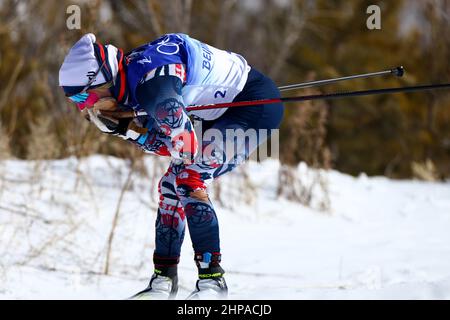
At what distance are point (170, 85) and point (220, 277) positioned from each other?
87 centimetres

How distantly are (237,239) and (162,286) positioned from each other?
2331 millimetres

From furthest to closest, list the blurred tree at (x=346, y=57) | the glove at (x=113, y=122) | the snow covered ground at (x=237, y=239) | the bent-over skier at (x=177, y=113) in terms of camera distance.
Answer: the blurred tree at (x=346, y=57)
the snow covered ground at (x=237, y=239)
the glove at (x=113, y=122)
the bent-over skier at (x=177, y=113)

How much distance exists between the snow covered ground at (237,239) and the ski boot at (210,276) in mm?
246

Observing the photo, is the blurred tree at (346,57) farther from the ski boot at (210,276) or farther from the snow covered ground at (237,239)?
the ski boot at (210,276)

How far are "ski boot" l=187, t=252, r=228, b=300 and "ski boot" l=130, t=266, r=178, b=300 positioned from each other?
213 mm

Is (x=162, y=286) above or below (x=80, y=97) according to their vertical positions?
below

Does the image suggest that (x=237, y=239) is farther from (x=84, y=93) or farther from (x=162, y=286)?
(x=84, y=93)

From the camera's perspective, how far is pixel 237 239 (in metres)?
5.58

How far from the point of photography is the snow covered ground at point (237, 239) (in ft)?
12.9

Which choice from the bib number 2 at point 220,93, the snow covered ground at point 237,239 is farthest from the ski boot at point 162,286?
the bib number 2 at point 220,93

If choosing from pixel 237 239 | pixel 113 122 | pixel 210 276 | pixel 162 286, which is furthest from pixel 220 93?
pixel 237 239

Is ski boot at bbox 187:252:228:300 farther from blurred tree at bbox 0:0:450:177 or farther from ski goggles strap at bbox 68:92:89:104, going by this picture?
blurred tree at bbox 0:0:450:177

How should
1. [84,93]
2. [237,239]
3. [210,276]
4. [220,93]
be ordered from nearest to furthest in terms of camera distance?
[84,93] < [210,276] < [220,93] < [237,239]
